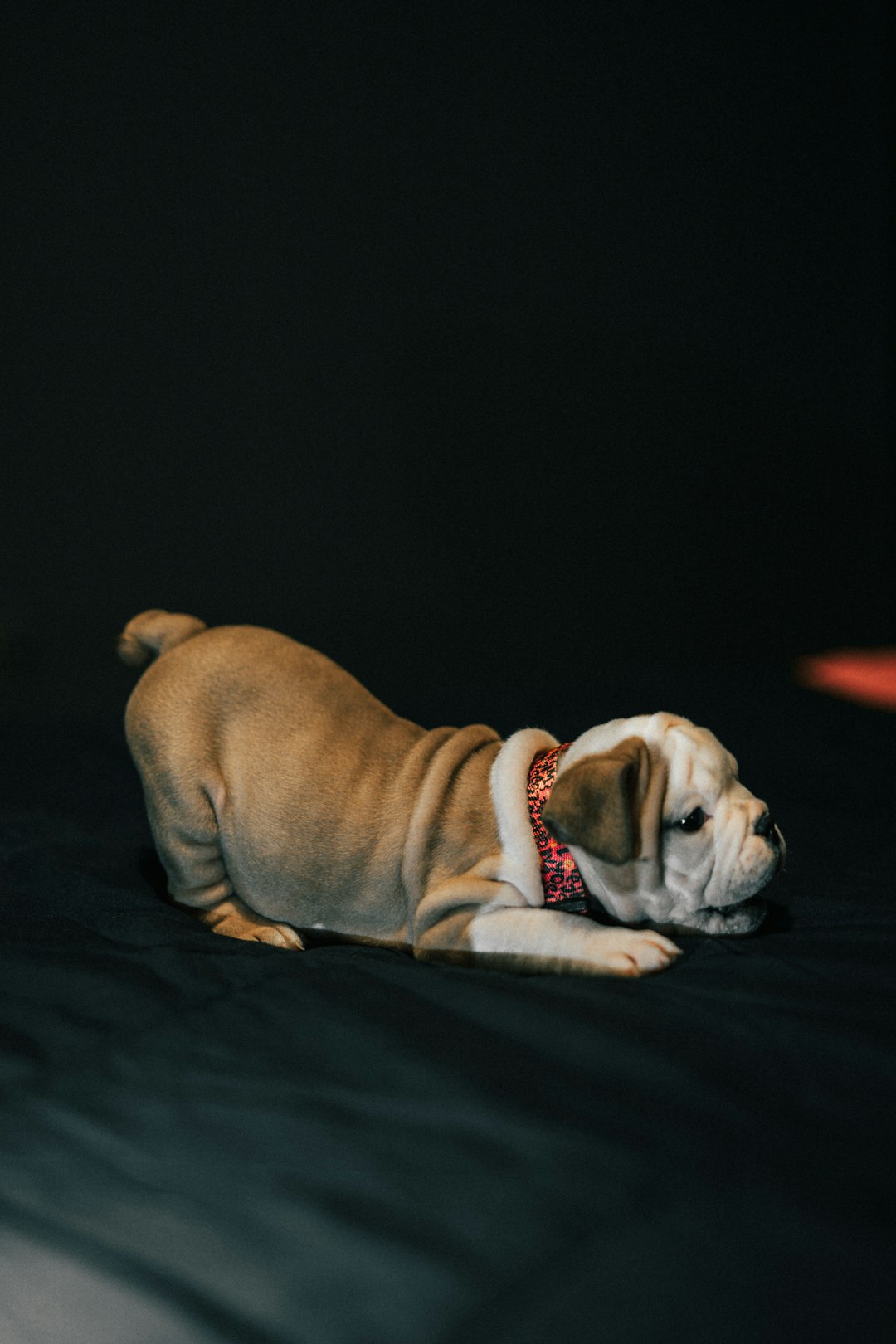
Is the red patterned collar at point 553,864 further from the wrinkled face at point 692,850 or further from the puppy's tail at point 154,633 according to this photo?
the puppy's tail at point 154,633

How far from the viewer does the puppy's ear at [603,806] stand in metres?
1.41

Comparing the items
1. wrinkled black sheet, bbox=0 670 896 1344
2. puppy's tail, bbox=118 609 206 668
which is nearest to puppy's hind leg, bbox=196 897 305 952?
wrinkled black sheet, bbox=0 670 896 1344

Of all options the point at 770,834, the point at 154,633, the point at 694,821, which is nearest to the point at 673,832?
the point at 694,821

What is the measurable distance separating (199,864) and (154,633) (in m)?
0.48

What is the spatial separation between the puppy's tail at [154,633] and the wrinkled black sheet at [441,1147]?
0.66 m

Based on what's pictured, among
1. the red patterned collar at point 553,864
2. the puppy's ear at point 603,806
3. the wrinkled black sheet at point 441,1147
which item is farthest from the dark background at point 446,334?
the wrinkled black sheet at point 441,1147

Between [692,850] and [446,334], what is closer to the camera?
[692,850]

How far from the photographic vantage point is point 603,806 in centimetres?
141

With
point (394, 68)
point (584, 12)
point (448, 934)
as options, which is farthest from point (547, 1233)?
point (584, 12)

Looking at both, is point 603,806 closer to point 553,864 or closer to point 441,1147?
point 553,864

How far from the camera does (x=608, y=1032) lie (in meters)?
1.19

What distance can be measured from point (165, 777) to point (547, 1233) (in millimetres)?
1073

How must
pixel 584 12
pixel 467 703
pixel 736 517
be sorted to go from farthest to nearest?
pixel 736 517 → pixel 584 12 → pixel 467 703

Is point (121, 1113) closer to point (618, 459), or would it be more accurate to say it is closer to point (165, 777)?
point (165, 777)
